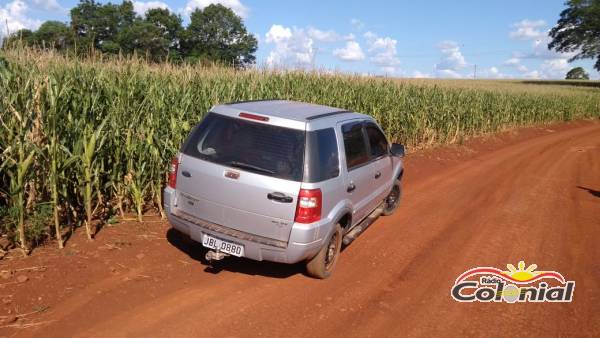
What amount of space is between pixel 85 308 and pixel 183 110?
3.79 m

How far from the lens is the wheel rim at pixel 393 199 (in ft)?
25.9

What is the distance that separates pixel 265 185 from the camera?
4.50 m

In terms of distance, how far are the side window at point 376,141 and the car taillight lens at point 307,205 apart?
205 centimetres

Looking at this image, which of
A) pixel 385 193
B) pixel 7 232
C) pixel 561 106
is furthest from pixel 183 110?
pixel 561 106

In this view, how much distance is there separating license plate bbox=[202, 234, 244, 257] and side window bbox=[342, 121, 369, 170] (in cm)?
162

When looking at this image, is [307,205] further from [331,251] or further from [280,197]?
[331,251]

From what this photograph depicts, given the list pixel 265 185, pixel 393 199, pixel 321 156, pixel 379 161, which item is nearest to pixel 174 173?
pixel 265 185

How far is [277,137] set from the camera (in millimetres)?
4734

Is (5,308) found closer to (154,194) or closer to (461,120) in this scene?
(154,194)

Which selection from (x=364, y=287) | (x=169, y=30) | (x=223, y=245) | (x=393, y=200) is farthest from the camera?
(x=169, y=30)

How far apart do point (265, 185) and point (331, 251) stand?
133 cm

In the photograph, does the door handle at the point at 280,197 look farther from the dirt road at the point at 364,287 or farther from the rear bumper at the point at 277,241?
the dirt road at the point at 364,287

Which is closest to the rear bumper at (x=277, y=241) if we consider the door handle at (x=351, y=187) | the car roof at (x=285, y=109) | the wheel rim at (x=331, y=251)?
the wheel rim at (x=331, y=251)

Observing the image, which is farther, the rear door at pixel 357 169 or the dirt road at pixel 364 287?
the rear door at pixel 357 169
